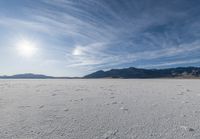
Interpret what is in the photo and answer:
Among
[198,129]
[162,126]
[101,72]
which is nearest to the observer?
[198,129]

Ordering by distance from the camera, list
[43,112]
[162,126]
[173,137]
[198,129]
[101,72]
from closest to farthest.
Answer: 1. [173,137]
2. [198,129]
3. [162,126]
4. [43,112]
5. [101,72]

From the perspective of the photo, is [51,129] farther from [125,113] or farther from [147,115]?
[147,115]

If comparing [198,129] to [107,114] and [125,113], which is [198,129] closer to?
[125,113]

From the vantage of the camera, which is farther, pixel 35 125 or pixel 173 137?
pixel 35 125

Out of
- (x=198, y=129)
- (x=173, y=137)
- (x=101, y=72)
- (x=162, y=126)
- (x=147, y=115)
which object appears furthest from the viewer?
(x=101, y=72)

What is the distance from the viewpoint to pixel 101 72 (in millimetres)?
134250

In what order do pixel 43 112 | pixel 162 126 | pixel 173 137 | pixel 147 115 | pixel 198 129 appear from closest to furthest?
pixel 173 137 → pixel 198 129 → pixel 162 126 → pixel 147 115 → pixel 43 112

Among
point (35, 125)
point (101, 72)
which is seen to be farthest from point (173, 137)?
point (101, 72)

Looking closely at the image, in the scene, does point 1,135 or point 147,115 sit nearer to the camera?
point 1,135

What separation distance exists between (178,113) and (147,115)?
746 mm

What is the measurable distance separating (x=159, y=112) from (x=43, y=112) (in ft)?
9.11

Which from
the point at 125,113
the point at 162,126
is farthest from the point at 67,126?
the point at 162,126

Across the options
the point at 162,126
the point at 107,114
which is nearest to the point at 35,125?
the point at 107,114

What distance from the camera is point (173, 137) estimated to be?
229 centimetres
